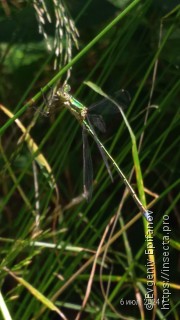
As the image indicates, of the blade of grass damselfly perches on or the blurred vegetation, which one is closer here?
the blade of grass damselfly perches on

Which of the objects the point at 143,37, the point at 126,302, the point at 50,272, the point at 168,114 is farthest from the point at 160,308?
the point at 143,37

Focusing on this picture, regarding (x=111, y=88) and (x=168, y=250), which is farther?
(x=111, y=88)

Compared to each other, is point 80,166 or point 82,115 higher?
point 82,115

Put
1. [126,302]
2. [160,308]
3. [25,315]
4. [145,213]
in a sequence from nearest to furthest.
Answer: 1. [145,213]
2. [25,315]
3. [160,308]
4. [126,302]

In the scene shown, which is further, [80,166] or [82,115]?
[80,166]

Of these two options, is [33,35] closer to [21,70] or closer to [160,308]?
[21,70]

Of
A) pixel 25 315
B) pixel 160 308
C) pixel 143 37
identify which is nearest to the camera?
pixel 25 315

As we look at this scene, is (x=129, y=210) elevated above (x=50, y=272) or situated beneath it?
situated beneath

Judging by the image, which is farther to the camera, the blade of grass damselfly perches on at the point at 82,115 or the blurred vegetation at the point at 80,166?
the blurred vegetation at the point at 80,166
